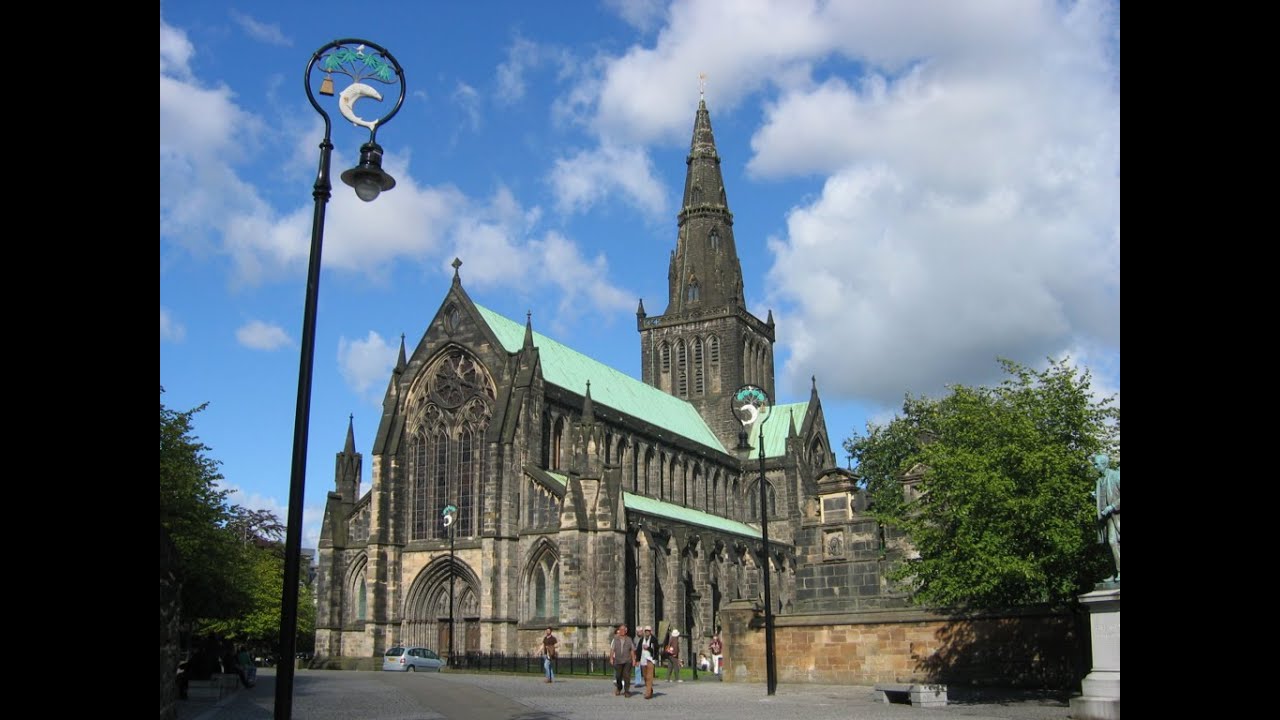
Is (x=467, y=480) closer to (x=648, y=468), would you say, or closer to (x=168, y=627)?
(x=648, y=468)

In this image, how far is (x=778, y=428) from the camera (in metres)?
77.6

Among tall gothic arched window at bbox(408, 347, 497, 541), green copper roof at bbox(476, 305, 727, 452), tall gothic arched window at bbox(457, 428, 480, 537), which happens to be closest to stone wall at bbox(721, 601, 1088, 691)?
tall gothic arched window at bbox(457, 428, 480, 537)

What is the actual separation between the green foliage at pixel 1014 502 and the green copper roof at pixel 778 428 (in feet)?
159

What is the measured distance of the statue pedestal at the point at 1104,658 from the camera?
15959mm

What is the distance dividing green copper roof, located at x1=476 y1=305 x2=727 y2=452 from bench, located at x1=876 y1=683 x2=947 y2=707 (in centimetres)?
3452

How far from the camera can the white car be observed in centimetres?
4369

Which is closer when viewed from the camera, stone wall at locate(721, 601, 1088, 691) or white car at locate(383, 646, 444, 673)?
stone wall at locate(721, 601, 1088, 691)

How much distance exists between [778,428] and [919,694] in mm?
56941

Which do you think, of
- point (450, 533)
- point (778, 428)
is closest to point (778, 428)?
point (778, 428)

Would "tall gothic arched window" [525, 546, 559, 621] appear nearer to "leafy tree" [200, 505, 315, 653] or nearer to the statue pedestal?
"leafy tree" [200, 505, 315, 653]

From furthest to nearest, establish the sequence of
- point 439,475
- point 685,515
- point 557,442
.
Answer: point 685,515 → point 557,442 → point 439,475
